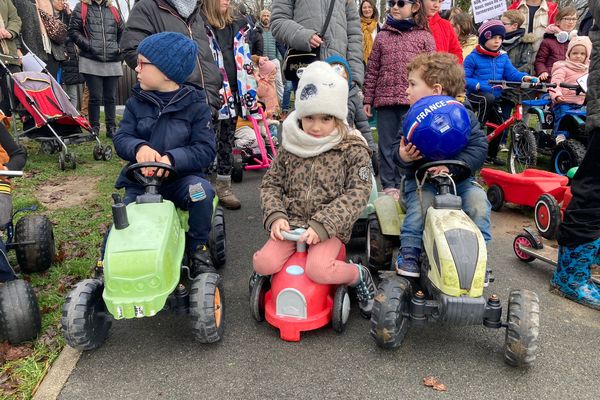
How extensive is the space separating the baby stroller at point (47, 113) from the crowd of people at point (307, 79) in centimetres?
89

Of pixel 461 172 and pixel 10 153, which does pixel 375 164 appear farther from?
pixel 10 153

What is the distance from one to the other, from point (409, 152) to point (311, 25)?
208 cm

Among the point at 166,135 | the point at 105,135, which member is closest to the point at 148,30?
the point at 166,135

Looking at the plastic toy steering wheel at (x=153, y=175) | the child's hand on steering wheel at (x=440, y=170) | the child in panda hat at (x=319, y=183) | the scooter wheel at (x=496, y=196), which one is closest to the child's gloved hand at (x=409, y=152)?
the child's hand on steering wheel at (x=440, y=170)

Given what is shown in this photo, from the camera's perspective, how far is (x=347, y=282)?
112 inches

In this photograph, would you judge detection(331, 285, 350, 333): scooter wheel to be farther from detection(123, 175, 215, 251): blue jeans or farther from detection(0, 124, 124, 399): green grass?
detection(0, 124, 124, 399): green grass

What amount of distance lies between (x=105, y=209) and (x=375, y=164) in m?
3.12

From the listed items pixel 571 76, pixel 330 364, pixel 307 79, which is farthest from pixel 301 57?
pixel 571 76

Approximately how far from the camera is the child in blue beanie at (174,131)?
3072 mm

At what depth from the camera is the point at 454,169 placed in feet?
9.43

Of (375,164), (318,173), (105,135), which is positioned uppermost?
(318,173)

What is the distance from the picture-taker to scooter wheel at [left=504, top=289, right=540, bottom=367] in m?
2.35

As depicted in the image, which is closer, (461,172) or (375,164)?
(461,172)

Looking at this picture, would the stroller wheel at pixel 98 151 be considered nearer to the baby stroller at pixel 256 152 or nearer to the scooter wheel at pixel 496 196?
the baby stroller at pixel 256 152
